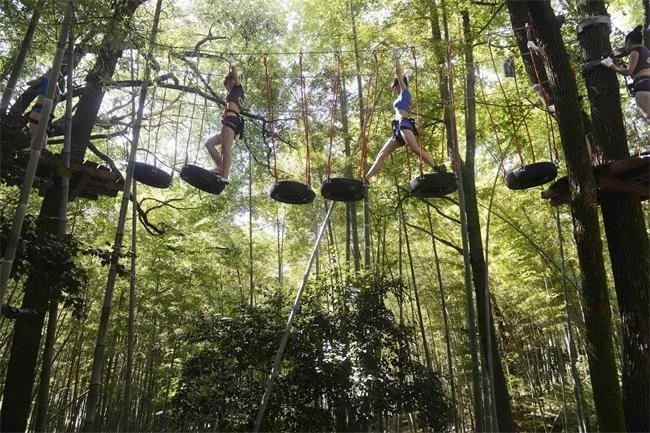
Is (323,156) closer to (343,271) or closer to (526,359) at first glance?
(343,271)

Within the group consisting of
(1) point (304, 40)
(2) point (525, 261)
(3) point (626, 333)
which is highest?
(1) point (304, 40)

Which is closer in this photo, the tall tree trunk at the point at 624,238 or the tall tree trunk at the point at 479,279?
the tall tree trunk at the point at 624,238

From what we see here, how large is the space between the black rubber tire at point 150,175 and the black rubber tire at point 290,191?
898mm

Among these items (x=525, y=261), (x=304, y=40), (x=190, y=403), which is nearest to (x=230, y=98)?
(x=190, y=403)

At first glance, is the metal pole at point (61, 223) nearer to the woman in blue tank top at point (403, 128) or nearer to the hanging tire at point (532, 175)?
the woman in blue tank top at point (403, 128)

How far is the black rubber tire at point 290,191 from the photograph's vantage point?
375 cm

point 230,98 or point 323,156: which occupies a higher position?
point 323,156

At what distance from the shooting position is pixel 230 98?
4.05m

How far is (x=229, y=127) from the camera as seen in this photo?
4035 mm

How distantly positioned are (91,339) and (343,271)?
5.86m

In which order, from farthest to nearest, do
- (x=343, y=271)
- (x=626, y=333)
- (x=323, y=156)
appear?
(x=323, y=156)
(x=343, y=271)
(x=626, y=333)

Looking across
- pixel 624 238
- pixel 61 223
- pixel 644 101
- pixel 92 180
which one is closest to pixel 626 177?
pixel 624 238

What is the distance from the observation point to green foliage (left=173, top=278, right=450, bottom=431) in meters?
4.68

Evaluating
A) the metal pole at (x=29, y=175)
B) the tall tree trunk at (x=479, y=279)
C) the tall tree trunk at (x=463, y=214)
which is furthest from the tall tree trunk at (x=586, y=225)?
the metal pole at (x=29, y=175)
